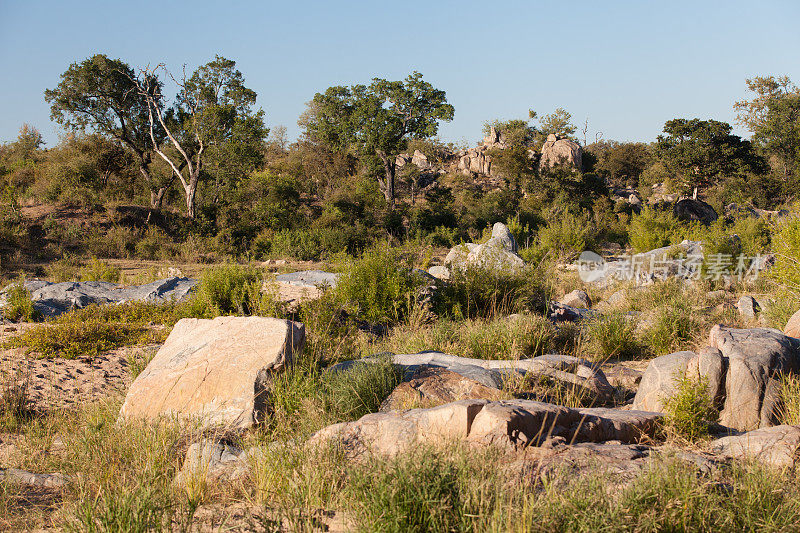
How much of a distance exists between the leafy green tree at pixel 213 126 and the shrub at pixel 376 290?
567 inches

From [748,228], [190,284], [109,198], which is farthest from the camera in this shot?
[109,198]

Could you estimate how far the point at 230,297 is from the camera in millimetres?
8289

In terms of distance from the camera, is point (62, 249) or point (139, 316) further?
point (62, 249)

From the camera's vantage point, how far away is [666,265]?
13.6 metres

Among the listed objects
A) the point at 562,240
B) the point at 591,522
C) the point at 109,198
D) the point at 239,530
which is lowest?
the point at 239,530

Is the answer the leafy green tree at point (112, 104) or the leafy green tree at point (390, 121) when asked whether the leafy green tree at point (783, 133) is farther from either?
the leafy green tree at point (112, 104)

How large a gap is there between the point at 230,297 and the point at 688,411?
20.7 ft

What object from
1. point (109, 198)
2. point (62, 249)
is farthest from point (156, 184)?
point (62, 249)

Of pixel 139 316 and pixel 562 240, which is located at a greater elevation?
pixel 562 240

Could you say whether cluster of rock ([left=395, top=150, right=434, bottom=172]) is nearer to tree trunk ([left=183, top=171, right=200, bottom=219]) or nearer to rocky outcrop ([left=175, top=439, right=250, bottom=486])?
tree trunk ([left=183, top=171, right=200, bottom=219])

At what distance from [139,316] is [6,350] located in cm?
191

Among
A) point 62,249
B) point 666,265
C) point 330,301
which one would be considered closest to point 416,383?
point 330,301

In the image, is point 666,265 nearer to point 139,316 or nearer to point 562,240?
point 562,240

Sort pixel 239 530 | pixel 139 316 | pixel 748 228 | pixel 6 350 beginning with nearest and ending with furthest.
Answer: pixel 239 530, pixel 6 350, pixel 139 316, pixel 748 228
